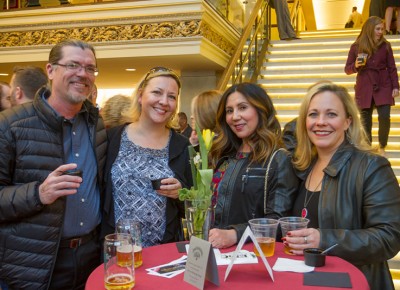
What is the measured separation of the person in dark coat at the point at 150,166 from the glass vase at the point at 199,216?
40 cm

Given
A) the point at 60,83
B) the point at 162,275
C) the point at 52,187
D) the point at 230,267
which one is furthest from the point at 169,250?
the point at 60,83

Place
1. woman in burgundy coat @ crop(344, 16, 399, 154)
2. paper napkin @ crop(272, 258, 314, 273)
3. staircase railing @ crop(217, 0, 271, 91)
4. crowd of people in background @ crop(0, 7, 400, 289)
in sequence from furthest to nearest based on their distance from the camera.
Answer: staircase railing @ crop(217, 0, 271, 91), woman in burgundy coat @ crop(344, 16, 399, 154), crowd of people in background @ crop(0, 7, 400, 289), paper napkin @ crop(272, 258, 314, 273)

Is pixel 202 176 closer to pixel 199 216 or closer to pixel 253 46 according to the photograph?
pixel 199 216

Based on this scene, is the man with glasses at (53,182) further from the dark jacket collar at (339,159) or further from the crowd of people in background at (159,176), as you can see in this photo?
the dark jacket collar at (339,159)

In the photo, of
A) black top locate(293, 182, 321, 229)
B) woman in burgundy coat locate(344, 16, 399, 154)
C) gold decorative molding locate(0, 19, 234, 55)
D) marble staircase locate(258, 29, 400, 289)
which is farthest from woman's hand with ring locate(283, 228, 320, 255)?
gold decorative molding locate(0, 19, 234, 55)

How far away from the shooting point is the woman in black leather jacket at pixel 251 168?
2.31 m

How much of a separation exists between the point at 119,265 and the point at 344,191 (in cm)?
111

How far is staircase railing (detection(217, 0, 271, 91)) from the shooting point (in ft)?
23.0

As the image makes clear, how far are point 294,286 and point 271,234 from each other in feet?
1.12

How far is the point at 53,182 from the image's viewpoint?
1940 millimetres

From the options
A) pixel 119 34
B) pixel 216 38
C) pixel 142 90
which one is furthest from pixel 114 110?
pixel 216 38

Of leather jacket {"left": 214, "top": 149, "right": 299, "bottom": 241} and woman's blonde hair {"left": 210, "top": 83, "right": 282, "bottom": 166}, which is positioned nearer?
leather jacket {"left": 214, "top": 149, "right": 299, "bottom": 241}

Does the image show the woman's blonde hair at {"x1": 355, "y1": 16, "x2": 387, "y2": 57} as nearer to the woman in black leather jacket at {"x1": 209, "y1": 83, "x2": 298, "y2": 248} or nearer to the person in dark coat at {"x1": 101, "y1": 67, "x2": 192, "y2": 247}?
the woman in black leather jacket at {"x1": 209, "y1": 83, "x2": 298, "y2": 248}

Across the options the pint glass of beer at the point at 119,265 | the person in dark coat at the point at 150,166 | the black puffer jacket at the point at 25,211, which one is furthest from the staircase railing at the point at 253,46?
the pint glass of beer at the point at 119,265
